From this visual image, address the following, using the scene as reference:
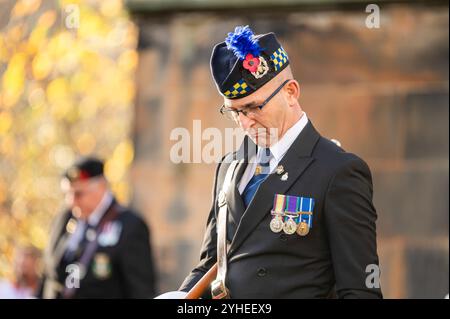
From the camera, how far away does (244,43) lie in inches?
179

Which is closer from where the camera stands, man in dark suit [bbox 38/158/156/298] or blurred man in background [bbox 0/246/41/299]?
man in dark suit [bbox 38/158/156/298]

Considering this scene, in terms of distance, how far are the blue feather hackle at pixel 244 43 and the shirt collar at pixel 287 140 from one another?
1.07 ft

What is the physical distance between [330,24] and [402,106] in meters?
0.83

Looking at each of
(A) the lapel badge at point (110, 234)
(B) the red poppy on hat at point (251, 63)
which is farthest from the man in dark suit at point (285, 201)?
(A) the lapel badge at point (110, 234)

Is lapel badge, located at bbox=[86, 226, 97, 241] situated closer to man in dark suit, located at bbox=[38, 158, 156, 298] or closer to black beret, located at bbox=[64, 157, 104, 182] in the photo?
man in dark suit, located at bbox=[38, 158, 156, 298]

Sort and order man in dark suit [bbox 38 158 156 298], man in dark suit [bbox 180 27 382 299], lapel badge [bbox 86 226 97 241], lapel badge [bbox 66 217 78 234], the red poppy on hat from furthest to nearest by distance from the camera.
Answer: lapel badge [bbox 66 217 78 234] → lapel badge [bbox 86 226 97 241] → man in dark suit [bbox 38 158 156 298] → the red poppy on hat → man in dark suit [bbox 180 27 382 299]

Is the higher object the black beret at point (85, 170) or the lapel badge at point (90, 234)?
the black beret at point (85, 170)

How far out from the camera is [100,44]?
1398 cm

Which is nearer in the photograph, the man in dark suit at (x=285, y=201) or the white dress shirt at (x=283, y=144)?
the man in dark suit at (x=285, y=201)

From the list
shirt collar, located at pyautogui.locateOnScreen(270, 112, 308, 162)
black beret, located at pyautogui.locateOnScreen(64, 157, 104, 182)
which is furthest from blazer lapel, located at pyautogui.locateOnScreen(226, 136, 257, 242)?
black beret, located at pyautogui.locateOnScreen(64, 157, 104, 182)

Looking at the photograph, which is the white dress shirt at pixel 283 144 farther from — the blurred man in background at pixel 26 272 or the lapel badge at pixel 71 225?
the blurred man in background at pixel 26 272

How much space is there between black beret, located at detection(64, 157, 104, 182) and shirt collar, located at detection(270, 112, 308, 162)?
4.51m

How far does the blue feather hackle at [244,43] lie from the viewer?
4.54 meters

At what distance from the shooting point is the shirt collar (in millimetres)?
4574
